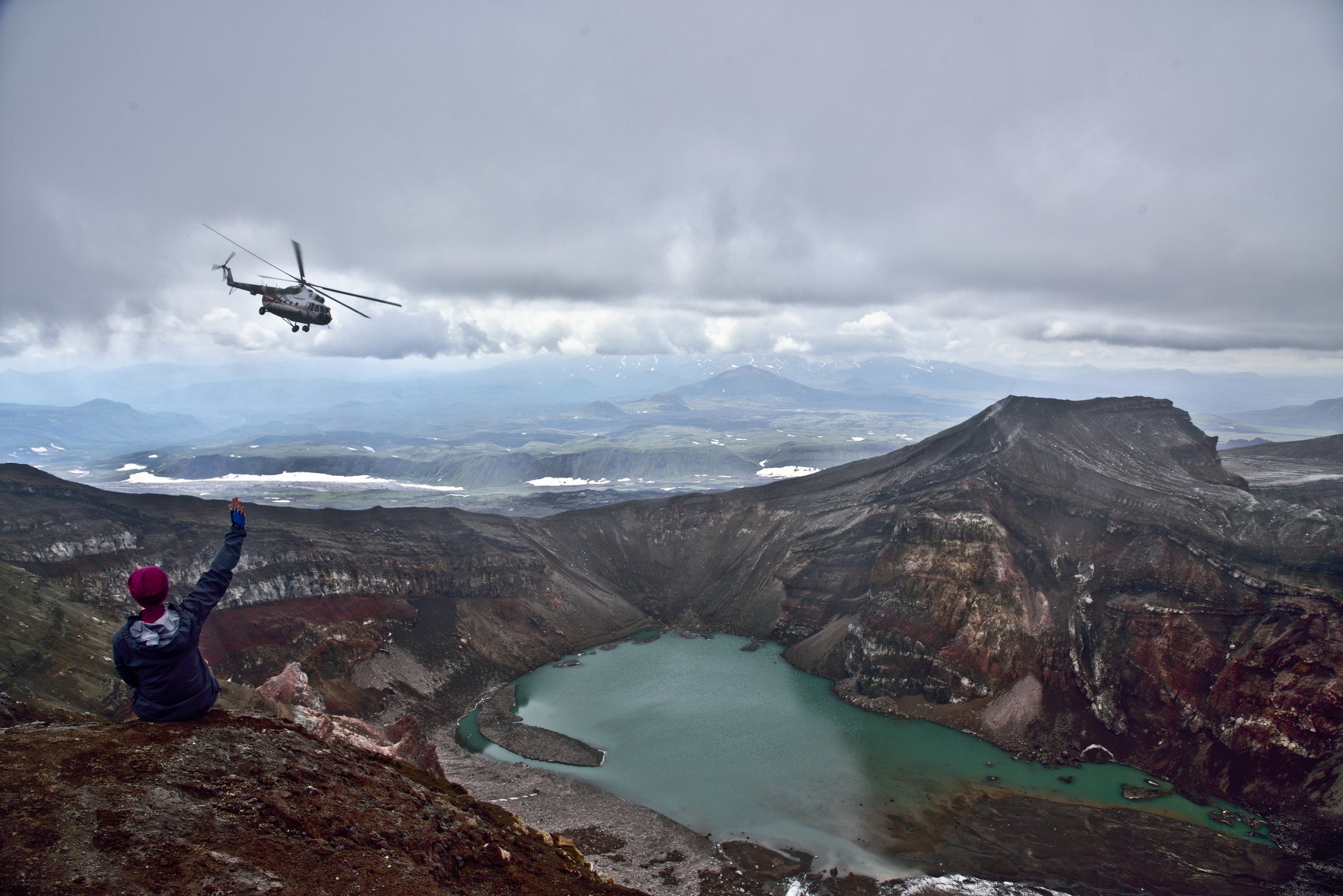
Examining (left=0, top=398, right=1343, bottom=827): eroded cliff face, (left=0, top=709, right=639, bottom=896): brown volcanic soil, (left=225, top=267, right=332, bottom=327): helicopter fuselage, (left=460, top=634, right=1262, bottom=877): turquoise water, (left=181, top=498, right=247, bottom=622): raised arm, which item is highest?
(left=225, top=267, right=332, bottom=327): helicopter fuselage

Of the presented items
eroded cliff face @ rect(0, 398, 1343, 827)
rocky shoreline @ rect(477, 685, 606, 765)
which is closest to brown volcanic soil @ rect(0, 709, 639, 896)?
rocky shoreline @ rect(477, 685, 606, 765)

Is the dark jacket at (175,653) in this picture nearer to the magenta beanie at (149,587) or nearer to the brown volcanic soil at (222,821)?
the magenta beanie at (149,587)

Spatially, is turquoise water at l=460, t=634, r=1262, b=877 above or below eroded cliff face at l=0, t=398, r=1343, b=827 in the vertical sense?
below

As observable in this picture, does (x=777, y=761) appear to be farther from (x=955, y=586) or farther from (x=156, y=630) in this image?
(x=156, y=630)

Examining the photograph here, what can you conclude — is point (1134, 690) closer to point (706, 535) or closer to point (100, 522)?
point (706, 535)

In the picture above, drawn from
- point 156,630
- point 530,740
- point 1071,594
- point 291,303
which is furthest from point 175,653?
point 1071,594

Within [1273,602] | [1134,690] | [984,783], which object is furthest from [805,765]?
[1273,602]

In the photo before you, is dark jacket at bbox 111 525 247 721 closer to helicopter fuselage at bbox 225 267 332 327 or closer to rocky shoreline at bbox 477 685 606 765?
helicopter fuselage at bbox 225 267 332 327
